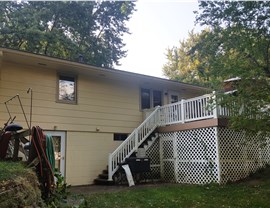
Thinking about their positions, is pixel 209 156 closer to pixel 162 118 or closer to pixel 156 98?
pixel 162 118

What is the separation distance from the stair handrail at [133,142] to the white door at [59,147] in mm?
1769

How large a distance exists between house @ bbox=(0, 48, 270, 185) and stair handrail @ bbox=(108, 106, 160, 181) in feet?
0.13

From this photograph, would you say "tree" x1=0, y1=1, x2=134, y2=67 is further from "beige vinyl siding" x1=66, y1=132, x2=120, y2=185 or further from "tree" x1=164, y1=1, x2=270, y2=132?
"tree" x1=164, y1=1, x2=270, y2=132

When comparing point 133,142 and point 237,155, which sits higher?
point 133,142

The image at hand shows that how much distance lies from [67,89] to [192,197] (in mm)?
6530

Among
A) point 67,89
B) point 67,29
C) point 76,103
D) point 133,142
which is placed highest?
point 67,29

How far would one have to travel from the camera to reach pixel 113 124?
1320 centimetres

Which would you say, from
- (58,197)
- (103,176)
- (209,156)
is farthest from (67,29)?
(58,197)

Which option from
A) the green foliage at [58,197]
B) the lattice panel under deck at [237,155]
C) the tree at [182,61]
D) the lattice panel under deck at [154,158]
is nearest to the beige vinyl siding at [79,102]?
the lattice panel under deck at [154,158]

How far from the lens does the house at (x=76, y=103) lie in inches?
424

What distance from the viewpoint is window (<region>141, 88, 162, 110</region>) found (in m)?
14.7

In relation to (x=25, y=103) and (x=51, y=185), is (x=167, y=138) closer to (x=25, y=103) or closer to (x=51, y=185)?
(x=25, y=103)

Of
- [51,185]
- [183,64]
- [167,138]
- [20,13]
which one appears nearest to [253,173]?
[167,138]

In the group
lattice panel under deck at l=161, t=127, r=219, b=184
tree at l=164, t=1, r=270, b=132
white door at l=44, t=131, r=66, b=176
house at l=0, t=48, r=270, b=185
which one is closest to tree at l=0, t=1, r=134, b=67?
house at l=0, t=48, r=270, b=185
